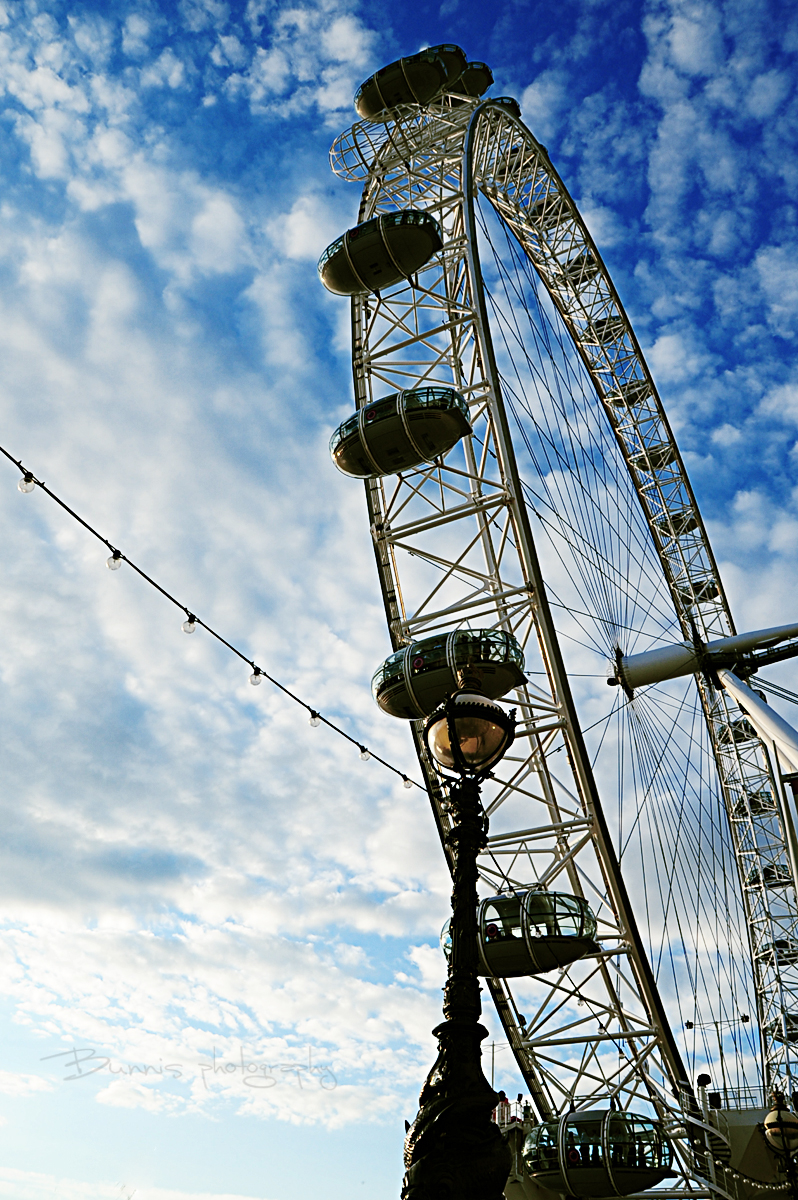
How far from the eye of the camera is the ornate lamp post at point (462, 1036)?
13.3 feet

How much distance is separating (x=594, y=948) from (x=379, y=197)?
16.3 metres

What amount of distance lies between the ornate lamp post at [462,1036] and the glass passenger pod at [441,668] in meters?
9.28

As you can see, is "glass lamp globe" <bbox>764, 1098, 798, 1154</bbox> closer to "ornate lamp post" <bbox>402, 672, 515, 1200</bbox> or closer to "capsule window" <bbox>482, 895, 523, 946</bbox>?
"capsule window" <bbox>482, 895, 523, 946</bbox>

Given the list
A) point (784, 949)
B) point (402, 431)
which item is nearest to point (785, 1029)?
point (784, 949)

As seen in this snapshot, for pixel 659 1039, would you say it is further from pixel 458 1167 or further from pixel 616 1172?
pixel 458 1167

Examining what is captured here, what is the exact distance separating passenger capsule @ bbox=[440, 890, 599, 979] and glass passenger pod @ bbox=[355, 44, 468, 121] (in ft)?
55.5

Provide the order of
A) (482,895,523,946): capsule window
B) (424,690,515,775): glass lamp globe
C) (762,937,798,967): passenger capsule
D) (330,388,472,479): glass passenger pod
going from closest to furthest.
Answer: (424,690,515,775): glass lamp globe → (482,895,523,946): capsule window → (330,388,472,479): glass passenger pod → (762,937,798,967): passenger capsule

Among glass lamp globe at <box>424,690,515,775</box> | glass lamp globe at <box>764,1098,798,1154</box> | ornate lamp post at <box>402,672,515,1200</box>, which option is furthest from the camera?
glass lamp globe at <box>764,1098,798,1154</box>

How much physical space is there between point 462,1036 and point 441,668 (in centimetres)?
1084

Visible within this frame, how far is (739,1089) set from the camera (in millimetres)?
25047

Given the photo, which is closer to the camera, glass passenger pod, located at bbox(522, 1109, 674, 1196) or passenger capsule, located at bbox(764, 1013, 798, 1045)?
glass passenger pod, located at bbox(522, 1109, 674, 1196)

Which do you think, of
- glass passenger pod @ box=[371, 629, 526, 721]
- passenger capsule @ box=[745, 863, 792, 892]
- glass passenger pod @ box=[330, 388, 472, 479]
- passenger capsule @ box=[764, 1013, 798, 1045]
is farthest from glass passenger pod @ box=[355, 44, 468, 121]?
passenger capsule @ box=[764, 1013, 798, 1045]

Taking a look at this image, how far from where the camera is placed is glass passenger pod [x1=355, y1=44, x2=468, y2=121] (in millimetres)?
21406

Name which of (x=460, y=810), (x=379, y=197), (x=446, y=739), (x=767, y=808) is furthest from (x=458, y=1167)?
(x=767, y=808)
